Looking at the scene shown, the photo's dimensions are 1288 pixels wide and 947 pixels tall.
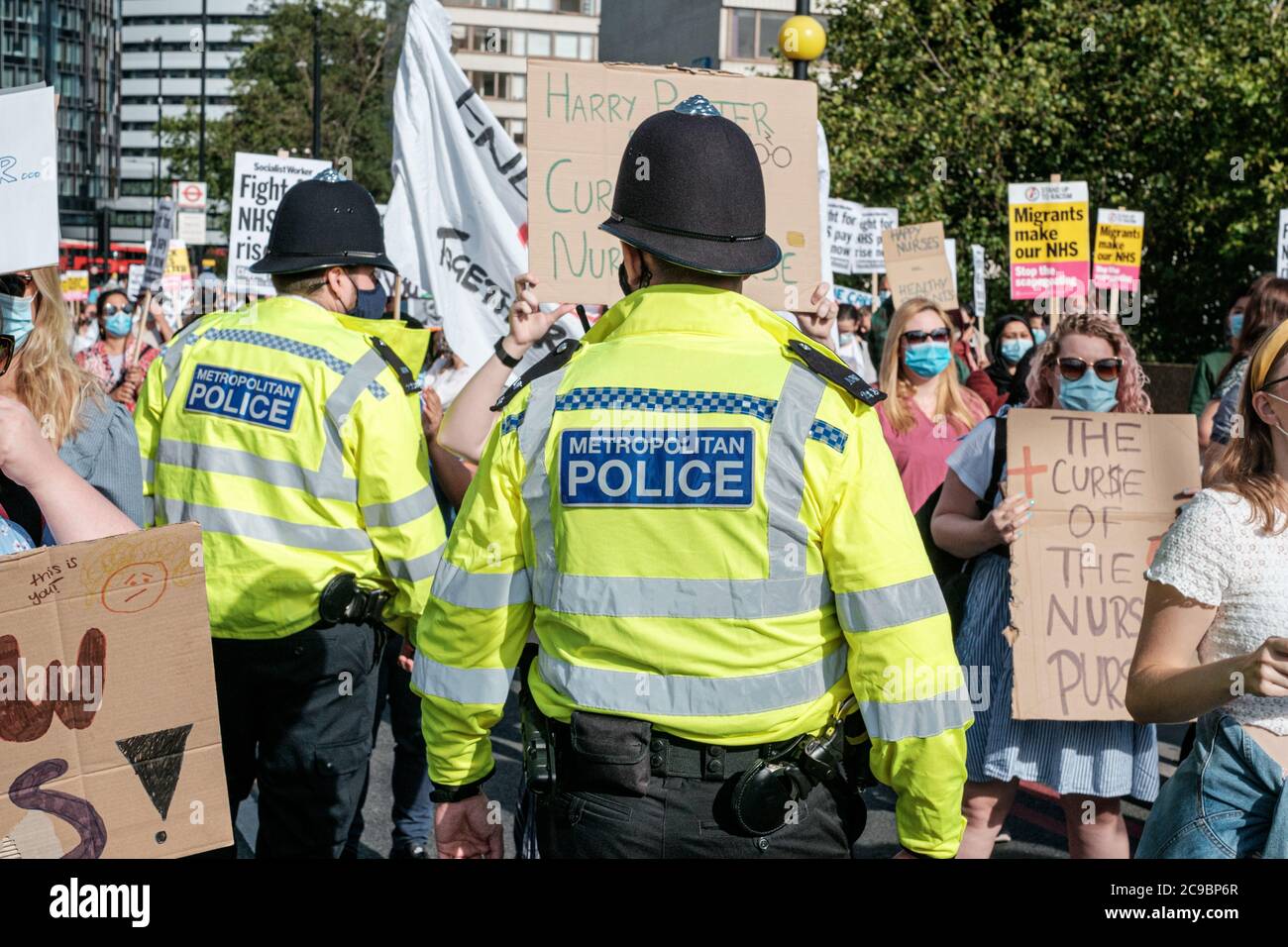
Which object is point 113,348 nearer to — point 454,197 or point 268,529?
point 454,197

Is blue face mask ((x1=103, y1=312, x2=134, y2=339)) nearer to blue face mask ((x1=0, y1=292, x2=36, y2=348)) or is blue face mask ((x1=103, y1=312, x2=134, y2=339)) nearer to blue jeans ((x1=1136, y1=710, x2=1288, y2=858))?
blue face mask ((x1=0, y1=292, x2=36, y2=348))

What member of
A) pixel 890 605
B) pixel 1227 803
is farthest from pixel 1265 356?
pixel 890 605

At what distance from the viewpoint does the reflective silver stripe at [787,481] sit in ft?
8.39

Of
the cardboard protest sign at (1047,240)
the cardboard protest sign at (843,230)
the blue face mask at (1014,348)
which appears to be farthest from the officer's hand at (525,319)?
the cardboard protest sign at (843,230)

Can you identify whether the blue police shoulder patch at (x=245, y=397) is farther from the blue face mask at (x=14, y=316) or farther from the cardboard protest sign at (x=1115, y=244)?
the cardboard protest sign at (x=1115, y=244)

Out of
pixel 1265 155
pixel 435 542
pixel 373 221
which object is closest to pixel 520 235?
pixel 373 221

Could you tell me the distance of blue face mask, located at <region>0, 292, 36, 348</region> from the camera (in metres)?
3.10

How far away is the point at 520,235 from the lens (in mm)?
5934

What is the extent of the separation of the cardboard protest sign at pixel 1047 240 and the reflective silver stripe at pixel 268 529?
8.16 m
